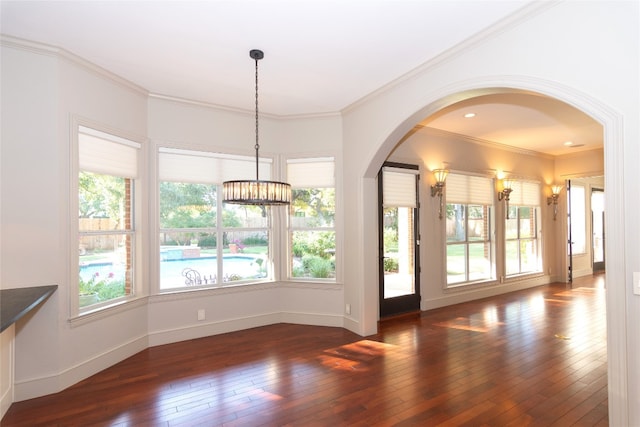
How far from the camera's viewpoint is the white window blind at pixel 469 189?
586 cm

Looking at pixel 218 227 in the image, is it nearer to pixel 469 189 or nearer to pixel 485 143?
pixel 469 189

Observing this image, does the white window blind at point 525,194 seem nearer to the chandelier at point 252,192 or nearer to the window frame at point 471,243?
the window frame at point 471,243

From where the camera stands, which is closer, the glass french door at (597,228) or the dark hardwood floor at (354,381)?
the dark hardwood floor at (354,381)

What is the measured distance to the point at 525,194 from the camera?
7082 mm

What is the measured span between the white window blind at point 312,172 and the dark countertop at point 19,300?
3.00 m

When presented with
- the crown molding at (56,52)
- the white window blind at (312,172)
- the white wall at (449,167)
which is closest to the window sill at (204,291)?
the white window blind at (312,172)

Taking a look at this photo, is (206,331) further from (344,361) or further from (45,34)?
(45,34)

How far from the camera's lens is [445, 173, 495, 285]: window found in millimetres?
5867

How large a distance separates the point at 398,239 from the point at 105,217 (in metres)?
4.09

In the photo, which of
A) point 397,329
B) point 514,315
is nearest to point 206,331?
point 397,329

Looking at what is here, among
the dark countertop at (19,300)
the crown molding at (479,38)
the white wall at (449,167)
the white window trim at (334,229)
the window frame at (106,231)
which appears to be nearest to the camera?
the dark countertop at (19,300)

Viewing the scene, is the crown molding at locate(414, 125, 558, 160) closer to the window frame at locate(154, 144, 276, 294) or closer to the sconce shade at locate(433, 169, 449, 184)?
the sconce shade at locate(433, 169, 449, 184)

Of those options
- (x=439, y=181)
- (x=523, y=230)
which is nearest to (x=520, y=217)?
(x=523, y=230)

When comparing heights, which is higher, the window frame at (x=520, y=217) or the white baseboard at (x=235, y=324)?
the window frame at (x=520, y=217)
